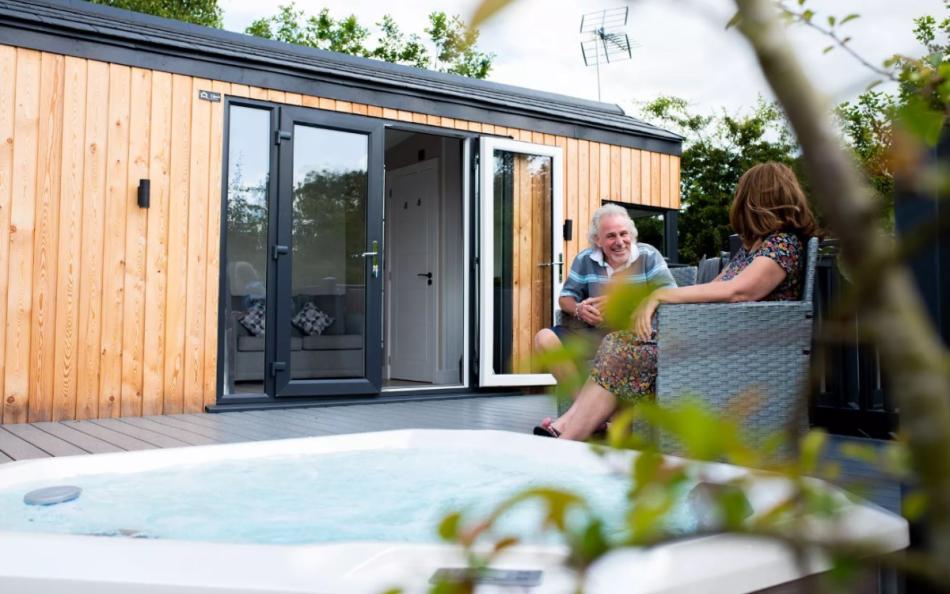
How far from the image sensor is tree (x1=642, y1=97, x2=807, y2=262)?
19141 mm

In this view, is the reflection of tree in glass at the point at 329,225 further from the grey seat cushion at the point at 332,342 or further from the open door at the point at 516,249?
the open door at the point at 516,249

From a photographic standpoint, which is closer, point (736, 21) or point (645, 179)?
point (736, 21)

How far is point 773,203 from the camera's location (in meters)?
2.88

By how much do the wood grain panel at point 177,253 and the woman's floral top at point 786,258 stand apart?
3.33m

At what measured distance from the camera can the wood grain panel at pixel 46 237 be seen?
177 inches

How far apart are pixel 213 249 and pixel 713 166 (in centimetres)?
1702

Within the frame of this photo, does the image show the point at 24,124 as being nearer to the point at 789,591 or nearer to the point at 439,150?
the point at 439,150

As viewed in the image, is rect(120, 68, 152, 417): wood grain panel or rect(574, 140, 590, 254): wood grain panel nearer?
rect(120, 68, 152, 417): wood grain panel

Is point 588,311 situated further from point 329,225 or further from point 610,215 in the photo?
point 329,225

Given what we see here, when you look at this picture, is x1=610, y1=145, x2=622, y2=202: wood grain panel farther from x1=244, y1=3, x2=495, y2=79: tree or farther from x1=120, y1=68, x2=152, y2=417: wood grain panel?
x1=244, y1=3, x2=495, y2=79: tree

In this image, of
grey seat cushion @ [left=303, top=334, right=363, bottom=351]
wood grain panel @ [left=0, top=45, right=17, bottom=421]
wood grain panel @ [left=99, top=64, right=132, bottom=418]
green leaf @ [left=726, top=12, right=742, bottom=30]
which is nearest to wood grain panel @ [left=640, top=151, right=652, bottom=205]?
A: grey seat cushion @ [left=303, top=334, right=363, bottom=351]

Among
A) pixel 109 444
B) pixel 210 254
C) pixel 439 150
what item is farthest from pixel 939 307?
pixel 439 150

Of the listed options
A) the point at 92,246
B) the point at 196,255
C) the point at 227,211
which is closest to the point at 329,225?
the point at 227,211

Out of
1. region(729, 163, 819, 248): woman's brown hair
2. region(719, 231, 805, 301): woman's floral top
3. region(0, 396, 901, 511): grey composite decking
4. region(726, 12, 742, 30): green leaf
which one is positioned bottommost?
region(0, 396, 901, 511): grey composite decking
